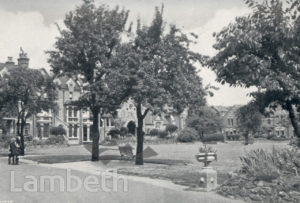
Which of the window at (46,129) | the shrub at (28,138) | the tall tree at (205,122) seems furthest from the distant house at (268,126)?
the shrub at (28,138)

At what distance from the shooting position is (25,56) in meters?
50.9

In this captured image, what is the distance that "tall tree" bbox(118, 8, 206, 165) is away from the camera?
64.7 feet

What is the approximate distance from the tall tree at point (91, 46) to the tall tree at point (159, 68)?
117 inches

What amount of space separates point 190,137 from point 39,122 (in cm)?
2362

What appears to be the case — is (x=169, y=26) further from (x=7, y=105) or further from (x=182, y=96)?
(x=7, y=105)

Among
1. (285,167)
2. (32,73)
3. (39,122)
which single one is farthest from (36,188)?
(39,122)

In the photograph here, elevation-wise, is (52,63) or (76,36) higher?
(76,36)

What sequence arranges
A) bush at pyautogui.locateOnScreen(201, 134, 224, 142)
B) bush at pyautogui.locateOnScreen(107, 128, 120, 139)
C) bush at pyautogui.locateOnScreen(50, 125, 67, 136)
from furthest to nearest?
1. bush at pyautogui.locateOnScreen(201, 134, 224, 142)
2. bush at pyautogui.locateOnScreen(107, 128, 120, 139)
3. bush at pyautogui.locateOnScreen(50, 125, 67, 136)

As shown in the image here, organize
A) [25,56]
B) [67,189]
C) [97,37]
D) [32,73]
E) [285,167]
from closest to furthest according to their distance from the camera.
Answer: [285,167] < [67,189] < [97,37] < [32,73] < [25,56]

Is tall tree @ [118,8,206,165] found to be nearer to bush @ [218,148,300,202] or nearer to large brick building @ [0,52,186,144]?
bush @ [218,148,300,202]

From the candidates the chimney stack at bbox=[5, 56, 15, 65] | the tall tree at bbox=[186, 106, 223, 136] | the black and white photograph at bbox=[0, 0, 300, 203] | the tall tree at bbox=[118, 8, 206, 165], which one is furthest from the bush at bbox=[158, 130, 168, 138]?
the tall tree at bbox=[118, 8, 206, 165]

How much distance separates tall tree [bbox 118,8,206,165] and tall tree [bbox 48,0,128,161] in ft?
9.74

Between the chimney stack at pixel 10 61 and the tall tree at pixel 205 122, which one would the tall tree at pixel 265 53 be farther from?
the tall tree at pixel 205 122

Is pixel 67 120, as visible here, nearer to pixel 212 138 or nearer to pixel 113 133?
pixel 113 133
